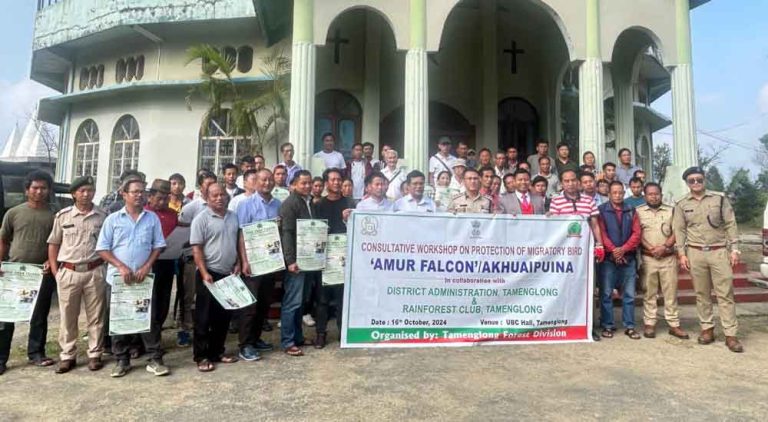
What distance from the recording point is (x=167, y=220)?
4922 millimetres

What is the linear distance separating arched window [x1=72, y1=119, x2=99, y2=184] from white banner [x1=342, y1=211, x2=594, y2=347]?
516 inches

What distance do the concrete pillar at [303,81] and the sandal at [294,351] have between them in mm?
3941

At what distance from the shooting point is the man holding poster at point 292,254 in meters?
4.62

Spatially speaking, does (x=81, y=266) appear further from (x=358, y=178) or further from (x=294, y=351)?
(x=358, y=178)

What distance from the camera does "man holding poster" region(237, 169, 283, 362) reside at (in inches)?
176

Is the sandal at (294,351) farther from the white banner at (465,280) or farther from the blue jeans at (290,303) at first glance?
the white banner at (465,280)

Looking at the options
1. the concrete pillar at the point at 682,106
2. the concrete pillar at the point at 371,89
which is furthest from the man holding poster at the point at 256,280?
the concrete pillar at the point at 682,106

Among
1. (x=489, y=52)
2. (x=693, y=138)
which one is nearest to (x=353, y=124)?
(x=489, y=52)

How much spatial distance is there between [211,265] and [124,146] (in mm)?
11550

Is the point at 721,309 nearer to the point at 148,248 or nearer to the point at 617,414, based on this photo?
the point at 617,414

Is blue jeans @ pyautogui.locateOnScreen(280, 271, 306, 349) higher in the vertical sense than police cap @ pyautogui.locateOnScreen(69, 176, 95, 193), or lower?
lower

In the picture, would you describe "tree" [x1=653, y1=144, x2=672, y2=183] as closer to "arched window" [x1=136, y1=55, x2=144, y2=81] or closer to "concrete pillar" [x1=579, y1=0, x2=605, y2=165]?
"concrete pillar" [x1=579, y1=0, x2=605, y2=165]

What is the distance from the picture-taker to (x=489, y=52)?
12.2 metres

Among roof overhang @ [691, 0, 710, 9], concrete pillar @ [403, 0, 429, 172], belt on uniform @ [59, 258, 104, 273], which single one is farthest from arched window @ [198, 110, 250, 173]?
roof overhang @ [691, 0, 710, 9]
